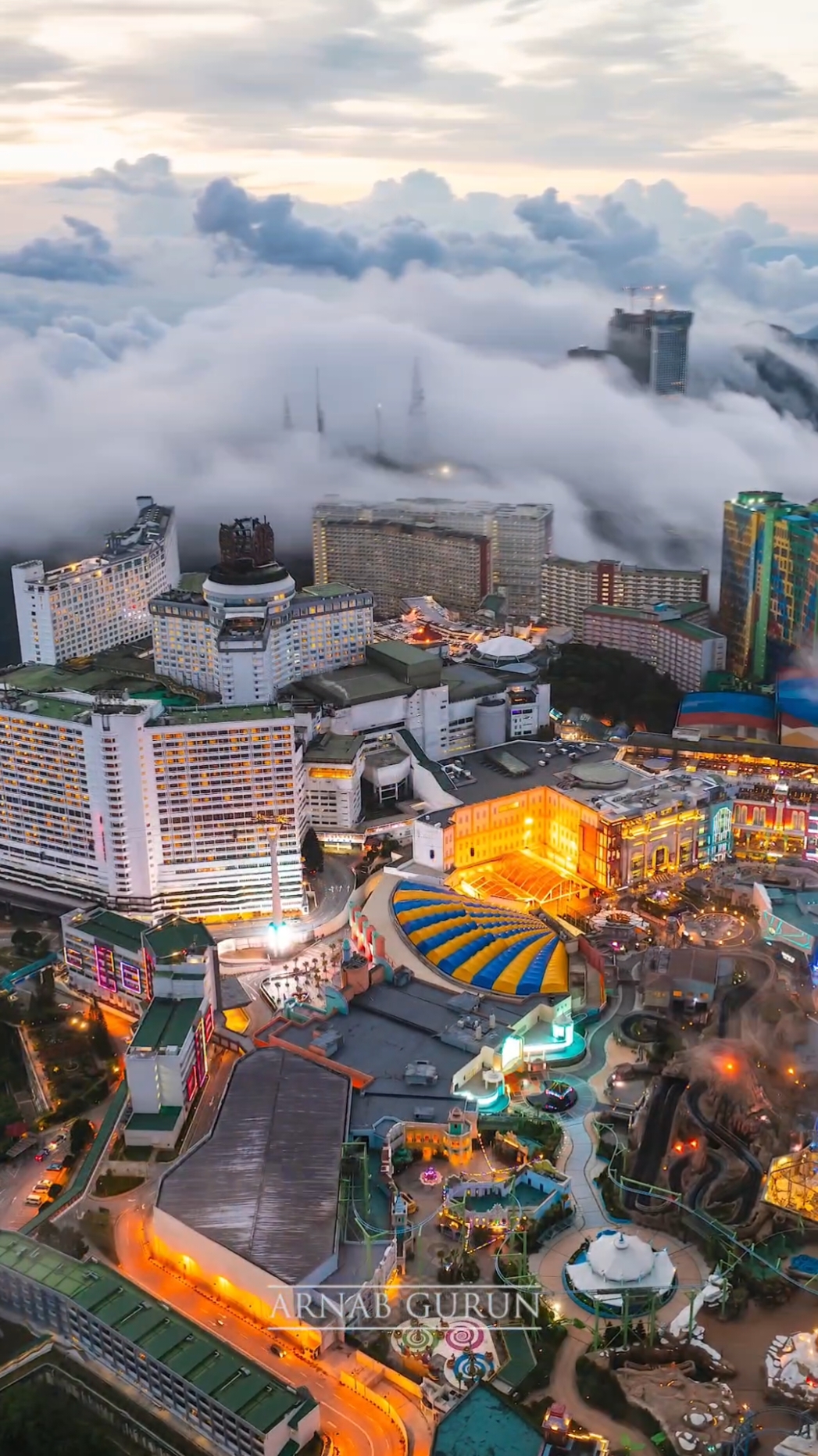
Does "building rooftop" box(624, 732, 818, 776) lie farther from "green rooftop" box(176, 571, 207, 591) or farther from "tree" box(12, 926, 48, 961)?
"tree" box(12, 926, 48, 961)

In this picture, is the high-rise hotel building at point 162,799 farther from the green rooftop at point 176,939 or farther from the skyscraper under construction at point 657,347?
the skyscraper under construction at point 657,347

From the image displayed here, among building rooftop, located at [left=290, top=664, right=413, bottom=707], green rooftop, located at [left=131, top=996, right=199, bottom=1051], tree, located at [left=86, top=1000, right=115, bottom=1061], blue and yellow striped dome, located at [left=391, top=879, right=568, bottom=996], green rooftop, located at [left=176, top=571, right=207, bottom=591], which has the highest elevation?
green rooftop, located at [left=176, top=571, right=207, bottom=591]

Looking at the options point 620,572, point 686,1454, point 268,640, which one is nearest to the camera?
point 686,1454

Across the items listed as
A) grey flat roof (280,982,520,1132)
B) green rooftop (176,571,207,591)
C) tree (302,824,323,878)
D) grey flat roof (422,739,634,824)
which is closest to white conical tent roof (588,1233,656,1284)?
grey flat roof (280,982,520,1132)

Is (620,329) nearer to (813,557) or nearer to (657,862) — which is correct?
(813,557)

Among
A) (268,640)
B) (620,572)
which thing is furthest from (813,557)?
(268,640)

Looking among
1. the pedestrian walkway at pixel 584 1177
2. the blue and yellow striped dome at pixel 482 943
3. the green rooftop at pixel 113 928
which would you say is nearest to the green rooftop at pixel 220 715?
the green rooftop at pixel 113 928
